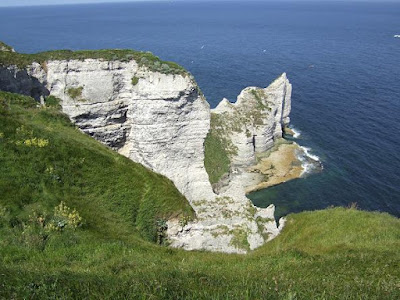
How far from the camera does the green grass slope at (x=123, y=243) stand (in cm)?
880

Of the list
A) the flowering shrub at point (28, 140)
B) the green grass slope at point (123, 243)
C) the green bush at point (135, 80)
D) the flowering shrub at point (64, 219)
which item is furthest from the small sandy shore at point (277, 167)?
the flowering shrub at point (64, 219)

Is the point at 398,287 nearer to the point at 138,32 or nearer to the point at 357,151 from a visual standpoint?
the point at 357,151

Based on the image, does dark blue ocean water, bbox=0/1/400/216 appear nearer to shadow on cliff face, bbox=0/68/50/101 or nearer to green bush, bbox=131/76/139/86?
green bush, bbox=131/76/139/86

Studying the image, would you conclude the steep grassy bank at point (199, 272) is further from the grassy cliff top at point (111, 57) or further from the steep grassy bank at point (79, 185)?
the grassy cliff top at point (111, 57)

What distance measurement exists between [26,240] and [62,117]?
18.2 meters

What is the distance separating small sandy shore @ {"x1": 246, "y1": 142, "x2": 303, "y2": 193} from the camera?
58.5m

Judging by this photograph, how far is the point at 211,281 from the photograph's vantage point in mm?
9875

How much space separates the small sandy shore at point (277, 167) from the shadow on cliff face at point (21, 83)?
33795mm

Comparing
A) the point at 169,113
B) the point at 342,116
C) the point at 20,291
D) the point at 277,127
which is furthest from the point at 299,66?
the point at 20,291

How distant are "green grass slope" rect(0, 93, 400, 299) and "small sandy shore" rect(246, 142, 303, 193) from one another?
3054 centimetres

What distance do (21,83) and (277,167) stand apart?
4294cm

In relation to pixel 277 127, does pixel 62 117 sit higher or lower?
higher

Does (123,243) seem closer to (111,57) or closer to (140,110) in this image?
(140,110)

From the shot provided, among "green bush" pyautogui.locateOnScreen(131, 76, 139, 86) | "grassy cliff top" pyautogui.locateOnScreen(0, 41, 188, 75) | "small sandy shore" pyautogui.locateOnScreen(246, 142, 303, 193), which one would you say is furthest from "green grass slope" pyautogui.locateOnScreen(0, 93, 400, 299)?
"small sandy shore" pyautogui.locateOnScreen(246, 142, 303, 193)
